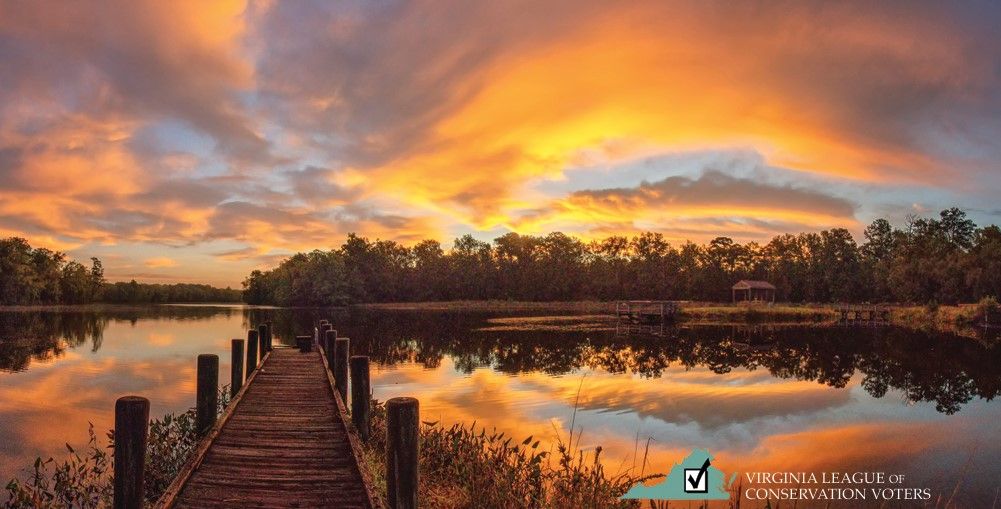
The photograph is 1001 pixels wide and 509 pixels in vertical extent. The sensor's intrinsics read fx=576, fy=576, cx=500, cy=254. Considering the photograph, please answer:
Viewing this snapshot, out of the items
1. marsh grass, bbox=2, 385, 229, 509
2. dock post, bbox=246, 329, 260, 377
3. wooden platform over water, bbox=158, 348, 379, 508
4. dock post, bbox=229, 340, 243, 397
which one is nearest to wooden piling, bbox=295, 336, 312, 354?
dock post, bbox=246, 329, 260, 377

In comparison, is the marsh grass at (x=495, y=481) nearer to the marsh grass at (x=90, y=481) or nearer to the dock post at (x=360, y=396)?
the dock post at (x=360, y=396)

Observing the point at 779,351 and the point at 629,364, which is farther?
the point at 779,351

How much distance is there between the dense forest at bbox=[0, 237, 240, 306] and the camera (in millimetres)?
79000

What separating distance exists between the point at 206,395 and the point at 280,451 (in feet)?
7.40

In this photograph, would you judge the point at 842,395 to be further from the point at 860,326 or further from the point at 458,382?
the point at 860,326

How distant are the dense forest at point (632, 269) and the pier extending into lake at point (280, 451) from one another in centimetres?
8646

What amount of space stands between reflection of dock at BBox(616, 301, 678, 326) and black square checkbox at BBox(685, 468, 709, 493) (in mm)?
49027

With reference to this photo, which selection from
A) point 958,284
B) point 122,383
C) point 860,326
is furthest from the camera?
point 958,284

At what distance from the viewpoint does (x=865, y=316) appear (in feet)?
222

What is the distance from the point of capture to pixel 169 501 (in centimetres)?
593

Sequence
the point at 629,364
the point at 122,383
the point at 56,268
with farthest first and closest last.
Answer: the point at 56,268
the point at 629,364
the point at 122,383

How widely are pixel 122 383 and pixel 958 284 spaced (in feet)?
284

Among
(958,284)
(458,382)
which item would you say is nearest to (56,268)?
(458,382)

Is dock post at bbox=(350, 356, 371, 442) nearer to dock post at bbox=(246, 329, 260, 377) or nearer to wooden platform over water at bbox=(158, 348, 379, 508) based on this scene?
wooden platform over water at bbox=(158, 348, 379, 508)
